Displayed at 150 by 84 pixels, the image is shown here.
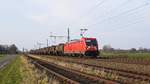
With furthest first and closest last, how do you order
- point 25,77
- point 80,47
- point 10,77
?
point 80,47
point 10,77
point 25,77

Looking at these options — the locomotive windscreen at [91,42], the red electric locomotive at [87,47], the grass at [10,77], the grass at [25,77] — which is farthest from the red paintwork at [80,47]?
the grass at [25,77]

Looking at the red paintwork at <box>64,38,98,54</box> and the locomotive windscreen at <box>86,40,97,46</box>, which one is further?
the locomotive windscreen at <box>86,40,97,46</box>

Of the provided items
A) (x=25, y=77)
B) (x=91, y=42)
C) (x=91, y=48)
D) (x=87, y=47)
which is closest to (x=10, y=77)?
(x=25, y=77)

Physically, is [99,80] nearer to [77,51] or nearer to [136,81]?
[136,81]

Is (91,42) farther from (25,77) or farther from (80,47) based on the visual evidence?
(25,77)

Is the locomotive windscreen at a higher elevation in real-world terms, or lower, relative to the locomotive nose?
higher

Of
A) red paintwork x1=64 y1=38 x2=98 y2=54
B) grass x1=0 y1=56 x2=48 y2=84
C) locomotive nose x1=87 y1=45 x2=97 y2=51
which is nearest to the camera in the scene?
grass x1=0 y1=56 x2=48 y2=84

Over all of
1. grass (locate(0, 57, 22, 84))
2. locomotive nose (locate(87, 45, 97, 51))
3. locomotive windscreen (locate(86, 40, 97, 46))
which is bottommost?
grass (locate(0, 57, 22, 84))

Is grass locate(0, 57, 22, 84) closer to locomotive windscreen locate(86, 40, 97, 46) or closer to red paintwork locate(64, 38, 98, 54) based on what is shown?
red paintwork locate(64, 38, 98, 54)

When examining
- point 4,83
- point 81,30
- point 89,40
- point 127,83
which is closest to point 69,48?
point 81,30

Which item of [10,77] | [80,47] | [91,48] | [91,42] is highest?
[91,42]

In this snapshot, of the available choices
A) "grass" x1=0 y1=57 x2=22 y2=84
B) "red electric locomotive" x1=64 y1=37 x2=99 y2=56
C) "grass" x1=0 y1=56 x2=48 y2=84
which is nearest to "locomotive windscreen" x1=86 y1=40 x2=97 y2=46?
"red electric locomotive" x1=64 y1=37 x2=99 y2=56

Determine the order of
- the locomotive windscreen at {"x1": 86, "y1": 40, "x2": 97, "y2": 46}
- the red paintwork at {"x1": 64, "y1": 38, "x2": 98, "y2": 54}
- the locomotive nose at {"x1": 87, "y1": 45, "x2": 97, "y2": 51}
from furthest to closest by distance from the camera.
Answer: the locomotive windscreen at {"x1": 86, "y1": 40, "x2": 97, "y2": 46}, the red paintwork at {"x1": 64, "y1": 38, "x2": 98, "y2": 54}, the locomotive nose at {"x1": 87, "y1": 45, "x2": 97, "y2": 51}

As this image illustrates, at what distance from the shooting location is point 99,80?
17141 millimetres
